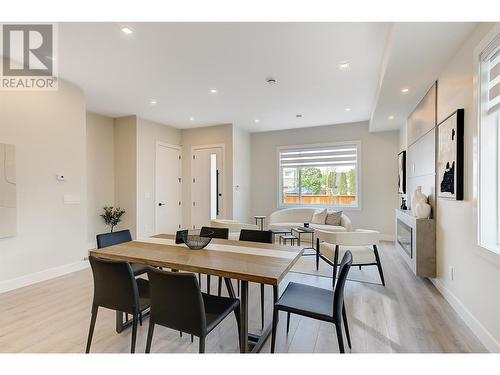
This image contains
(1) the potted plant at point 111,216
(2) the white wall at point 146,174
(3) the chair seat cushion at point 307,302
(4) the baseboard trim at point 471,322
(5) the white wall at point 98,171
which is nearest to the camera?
(3) the chair seat cushion at point 307,302

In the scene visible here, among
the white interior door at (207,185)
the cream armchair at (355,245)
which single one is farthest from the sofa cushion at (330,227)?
the white interior door at (207,185)

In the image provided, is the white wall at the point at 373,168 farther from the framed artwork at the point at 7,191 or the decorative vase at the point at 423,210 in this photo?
the framed artwork at the point at 7,191

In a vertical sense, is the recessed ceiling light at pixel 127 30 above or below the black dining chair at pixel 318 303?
above

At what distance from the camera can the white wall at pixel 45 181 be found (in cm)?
310

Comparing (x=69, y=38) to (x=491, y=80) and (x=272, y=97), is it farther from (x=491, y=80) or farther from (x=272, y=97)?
(x=491, y=80)

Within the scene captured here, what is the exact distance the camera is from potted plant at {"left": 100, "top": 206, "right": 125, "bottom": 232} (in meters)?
5.15

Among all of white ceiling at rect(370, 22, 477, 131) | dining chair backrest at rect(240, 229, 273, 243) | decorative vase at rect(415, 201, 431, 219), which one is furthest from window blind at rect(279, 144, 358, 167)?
dining chair backrest at rect(240, 229, 273, 243)

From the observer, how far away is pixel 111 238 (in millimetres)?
2523

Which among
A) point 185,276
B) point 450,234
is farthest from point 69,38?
point 450,234

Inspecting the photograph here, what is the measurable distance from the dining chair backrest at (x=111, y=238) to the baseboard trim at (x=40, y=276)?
67.0 inches

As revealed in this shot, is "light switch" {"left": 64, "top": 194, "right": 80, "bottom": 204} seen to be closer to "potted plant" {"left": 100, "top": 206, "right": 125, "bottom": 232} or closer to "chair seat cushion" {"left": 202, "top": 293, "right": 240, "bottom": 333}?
"potted plant" {"left": 100, "top": 206, "right": 125, "bottom": 232}

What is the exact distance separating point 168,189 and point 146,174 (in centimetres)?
79

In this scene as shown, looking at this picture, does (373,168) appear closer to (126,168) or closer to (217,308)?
(217,308)

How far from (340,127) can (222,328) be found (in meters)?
5.36
